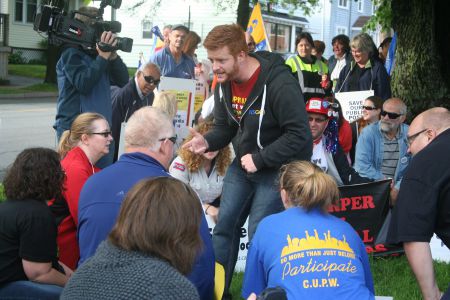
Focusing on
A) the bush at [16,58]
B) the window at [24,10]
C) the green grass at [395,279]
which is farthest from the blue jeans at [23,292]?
the window at [24,10]

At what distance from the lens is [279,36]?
5438 centimetres

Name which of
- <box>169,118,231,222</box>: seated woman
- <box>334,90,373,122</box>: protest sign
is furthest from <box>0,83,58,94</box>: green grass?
<box>169,118,231,222</box>: seated woman

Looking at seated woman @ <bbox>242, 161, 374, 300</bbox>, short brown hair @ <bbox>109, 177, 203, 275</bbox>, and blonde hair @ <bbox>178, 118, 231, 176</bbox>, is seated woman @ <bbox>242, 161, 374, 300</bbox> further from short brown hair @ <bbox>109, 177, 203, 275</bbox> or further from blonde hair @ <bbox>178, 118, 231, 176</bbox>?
blonde hair @ <bbox>178, 118, 231, 176</bbox>

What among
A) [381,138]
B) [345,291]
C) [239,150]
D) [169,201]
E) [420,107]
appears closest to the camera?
[169,201]

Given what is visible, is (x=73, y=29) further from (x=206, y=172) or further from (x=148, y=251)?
(x=148, y=251)

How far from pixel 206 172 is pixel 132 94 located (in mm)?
1787

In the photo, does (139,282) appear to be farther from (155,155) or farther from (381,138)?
(381,138)

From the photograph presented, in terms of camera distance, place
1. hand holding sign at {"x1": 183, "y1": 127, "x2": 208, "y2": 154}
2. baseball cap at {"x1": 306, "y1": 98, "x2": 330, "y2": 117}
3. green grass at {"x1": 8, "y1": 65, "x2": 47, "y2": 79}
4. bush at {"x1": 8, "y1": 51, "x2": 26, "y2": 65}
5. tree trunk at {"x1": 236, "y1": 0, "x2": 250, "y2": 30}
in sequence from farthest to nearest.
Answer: bush at {"x1": 8, "y1": 51, "x2": 26, "y2": 65} → green grass at {"x1": 8, "y1": 65, "x2": 47, "y2": 79} → tree trunk at {"x1": 236, "y1": 0, "x2": 250, "y2": 30} → baseball cap at {"x1": 306, "y1": 98, "x2": 330, "y2": 117} → hand holding sign at {"x1": 183, "y1": 127, "x2": 208, "y2": 154}

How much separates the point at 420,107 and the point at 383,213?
3.62 meters

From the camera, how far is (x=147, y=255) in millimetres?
2381

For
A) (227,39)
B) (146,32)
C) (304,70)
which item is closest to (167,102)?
(304,70)

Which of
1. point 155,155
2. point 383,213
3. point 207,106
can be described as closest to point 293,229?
point 155,155

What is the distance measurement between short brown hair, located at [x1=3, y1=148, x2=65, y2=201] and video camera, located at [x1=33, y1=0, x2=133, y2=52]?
257 centimetres

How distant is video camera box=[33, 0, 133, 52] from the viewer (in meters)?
6.72
